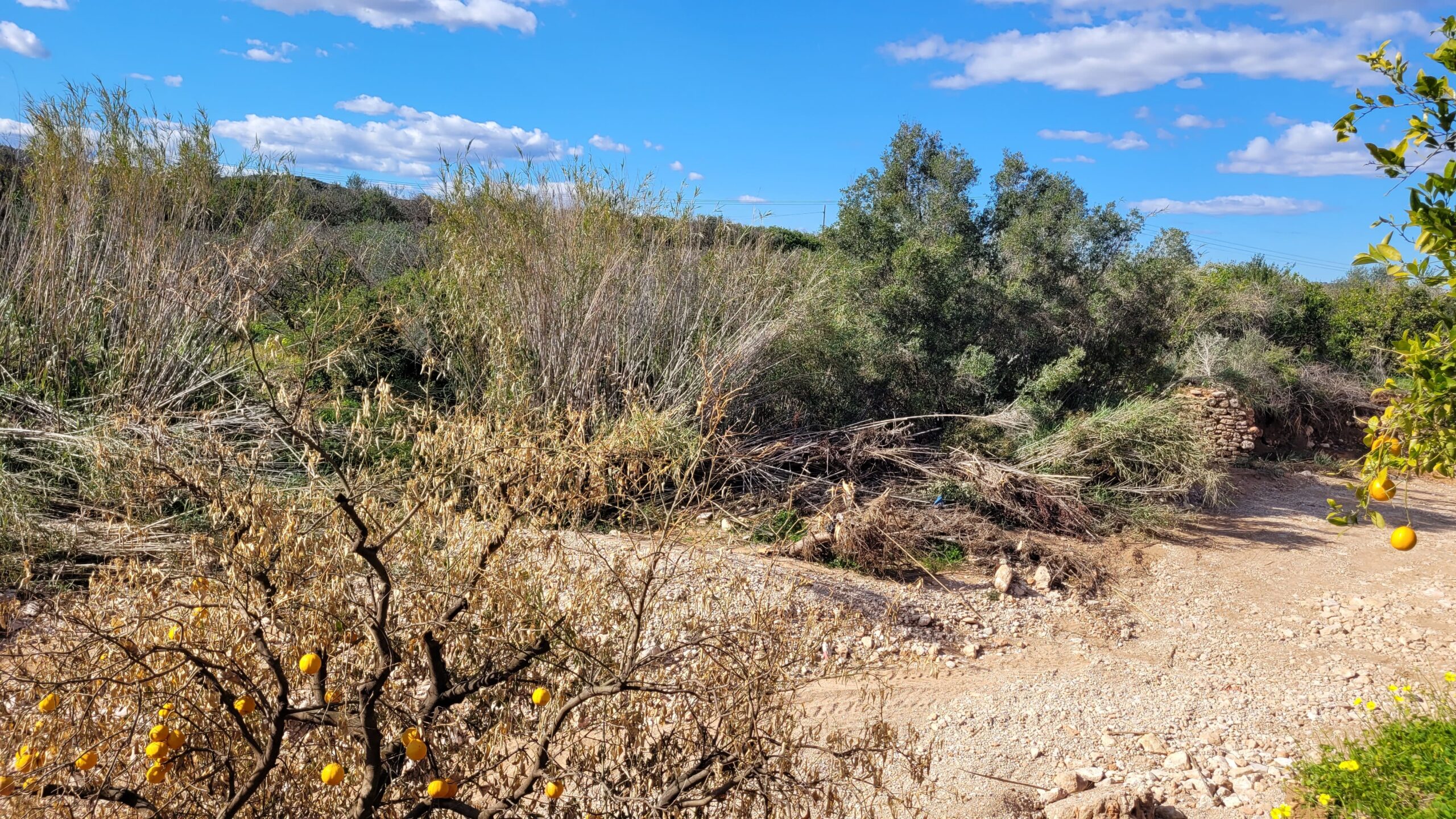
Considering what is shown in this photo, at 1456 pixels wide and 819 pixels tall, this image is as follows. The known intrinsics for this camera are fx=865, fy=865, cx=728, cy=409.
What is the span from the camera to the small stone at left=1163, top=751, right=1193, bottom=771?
4043 millimetres

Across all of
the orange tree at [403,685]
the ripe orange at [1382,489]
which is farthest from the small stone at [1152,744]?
the ripe orange at [1382,489]

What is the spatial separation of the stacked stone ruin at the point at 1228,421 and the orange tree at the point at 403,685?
9.26 meters

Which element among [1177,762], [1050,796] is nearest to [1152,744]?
[1177,762]

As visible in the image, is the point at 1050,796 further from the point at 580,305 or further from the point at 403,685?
the point at 580,305

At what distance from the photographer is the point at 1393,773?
330cm

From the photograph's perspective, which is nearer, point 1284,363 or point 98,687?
point 98,687

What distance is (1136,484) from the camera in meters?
8.30

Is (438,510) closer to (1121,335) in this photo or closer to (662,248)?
(662,248)

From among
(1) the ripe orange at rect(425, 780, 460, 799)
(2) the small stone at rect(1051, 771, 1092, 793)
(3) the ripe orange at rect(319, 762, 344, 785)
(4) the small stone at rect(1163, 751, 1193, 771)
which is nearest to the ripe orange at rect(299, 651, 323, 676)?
(3) the ripe orange at rect(319, 762, 344, 785)

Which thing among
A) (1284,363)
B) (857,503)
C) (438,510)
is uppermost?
(1284,363)

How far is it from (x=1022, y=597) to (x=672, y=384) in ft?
10.2

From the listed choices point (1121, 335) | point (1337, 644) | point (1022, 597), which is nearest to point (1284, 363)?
point (1121, 335)

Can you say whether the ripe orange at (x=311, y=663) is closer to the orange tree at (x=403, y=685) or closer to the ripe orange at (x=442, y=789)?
the orange tree at (x=403, y=685)

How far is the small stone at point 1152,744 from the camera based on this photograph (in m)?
4.24
